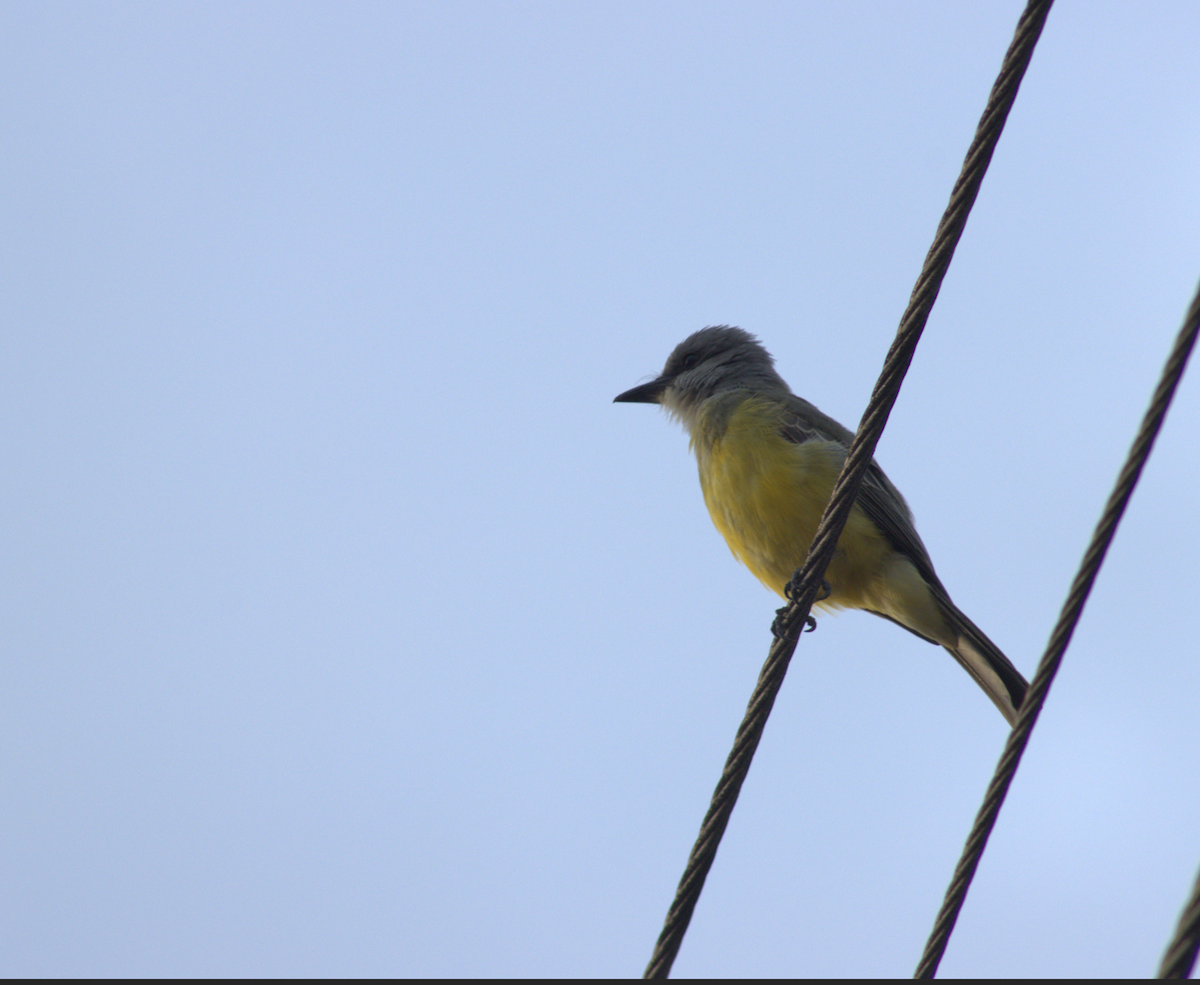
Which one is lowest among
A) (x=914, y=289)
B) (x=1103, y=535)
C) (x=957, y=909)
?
(x=957, y=909)

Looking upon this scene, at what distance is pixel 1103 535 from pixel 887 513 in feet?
10.6

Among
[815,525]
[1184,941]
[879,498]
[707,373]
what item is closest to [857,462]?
[1184,941]

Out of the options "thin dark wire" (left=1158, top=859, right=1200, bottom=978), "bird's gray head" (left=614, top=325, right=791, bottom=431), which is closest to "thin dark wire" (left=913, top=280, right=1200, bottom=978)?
"thin dark wire" (left=1158, top=859, right=1200, bottom=978)

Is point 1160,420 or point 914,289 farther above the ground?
point 914,289

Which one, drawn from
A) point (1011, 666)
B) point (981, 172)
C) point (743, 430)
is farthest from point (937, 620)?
point (981, 172)

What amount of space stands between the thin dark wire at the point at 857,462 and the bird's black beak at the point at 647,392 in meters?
3.53

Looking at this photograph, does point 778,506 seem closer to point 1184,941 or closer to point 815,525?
point 815,525

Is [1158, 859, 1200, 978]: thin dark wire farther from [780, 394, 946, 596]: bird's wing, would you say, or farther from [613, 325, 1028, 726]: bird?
[780, 394, 946, 596]: bird's wing

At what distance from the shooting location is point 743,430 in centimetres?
540

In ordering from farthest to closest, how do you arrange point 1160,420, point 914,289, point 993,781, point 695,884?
point 695,884 < point 914,289 < point 993,781 < point 1160,420

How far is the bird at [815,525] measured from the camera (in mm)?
4961

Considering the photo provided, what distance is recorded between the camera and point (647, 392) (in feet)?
22.8

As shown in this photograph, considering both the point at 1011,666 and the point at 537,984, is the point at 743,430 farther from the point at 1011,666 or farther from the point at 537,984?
the point at 537,984

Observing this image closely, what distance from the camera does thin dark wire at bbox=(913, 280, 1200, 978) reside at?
6.03 ft
